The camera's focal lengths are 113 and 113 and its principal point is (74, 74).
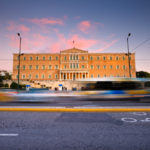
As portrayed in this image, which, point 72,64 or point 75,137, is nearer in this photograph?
point 75,137

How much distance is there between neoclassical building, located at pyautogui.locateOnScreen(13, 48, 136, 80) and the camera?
54.1m

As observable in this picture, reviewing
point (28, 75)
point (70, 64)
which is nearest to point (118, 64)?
point (70, 64)

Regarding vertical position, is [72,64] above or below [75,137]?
above

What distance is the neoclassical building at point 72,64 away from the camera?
54062 millimetres

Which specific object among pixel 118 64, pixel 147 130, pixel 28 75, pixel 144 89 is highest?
pixel 118 64

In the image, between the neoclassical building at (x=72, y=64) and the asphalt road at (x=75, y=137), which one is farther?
the neoclassical building at (x=72, y=64)

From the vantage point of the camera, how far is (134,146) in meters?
2.34

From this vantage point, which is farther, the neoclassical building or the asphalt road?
the neoclassical building

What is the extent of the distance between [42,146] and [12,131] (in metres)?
1.34

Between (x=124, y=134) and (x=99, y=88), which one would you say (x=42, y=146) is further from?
(x=99, y=88)

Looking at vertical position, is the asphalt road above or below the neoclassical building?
below

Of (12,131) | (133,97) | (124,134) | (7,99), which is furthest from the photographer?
(133,97)

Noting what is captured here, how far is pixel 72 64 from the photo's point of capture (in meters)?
54.5

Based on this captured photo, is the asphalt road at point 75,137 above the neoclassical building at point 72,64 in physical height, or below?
below
